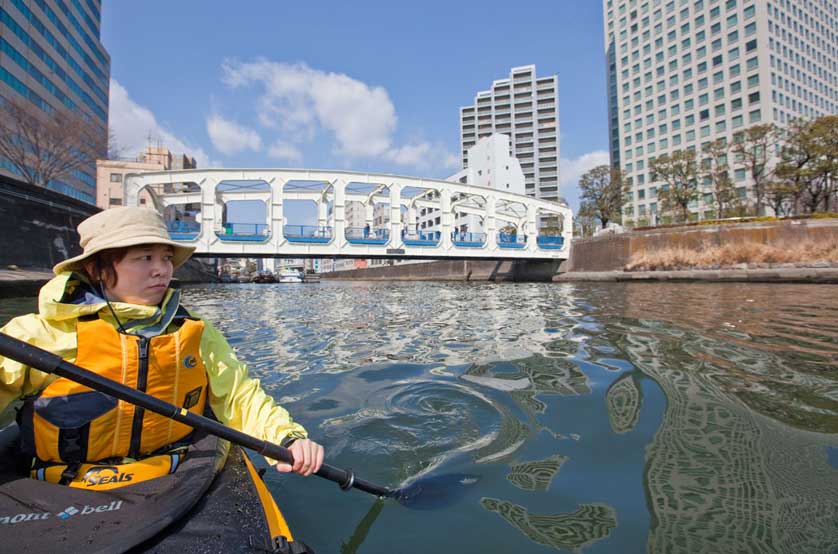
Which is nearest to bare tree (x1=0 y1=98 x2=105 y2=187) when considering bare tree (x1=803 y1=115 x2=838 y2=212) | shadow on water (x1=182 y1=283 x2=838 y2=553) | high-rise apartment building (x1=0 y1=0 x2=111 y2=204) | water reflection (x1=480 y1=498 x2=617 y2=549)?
high-rise apartment building (x1=0 y1=0 x2=111 y2=204)

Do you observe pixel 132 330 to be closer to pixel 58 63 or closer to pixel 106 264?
pixel 106 264

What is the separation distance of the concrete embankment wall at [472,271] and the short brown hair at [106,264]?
32.9 m

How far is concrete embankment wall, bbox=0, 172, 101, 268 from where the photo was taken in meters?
13.2

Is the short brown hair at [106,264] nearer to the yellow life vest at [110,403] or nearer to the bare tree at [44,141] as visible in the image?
the yellow life vest at [110,403]

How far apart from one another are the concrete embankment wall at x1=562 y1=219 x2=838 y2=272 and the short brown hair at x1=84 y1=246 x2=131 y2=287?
1004 inches

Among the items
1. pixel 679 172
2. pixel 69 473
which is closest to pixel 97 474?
pixel 69 473

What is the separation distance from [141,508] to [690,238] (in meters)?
26.7

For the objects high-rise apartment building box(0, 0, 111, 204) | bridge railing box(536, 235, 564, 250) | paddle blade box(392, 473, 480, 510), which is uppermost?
high-rise apartment building box(0, 0, 111, 204)

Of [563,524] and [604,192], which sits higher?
[604,192]

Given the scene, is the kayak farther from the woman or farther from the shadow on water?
the shadow on water

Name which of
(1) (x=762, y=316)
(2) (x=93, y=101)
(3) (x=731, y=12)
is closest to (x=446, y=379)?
(1) (x=762, y=316)

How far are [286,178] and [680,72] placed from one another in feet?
203

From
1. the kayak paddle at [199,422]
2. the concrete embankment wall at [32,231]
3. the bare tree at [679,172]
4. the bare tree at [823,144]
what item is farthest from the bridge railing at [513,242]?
the kayak paddle at [199,422]

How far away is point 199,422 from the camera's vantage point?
131 centimetres
